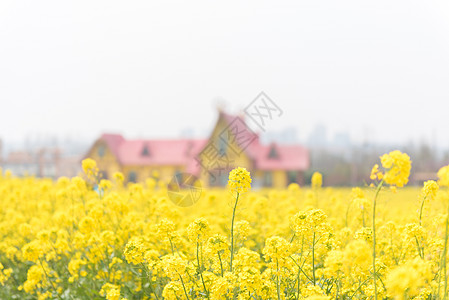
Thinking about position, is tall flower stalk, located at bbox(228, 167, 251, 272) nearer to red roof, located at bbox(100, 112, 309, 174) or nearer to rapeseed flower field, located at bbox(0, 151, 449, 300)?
rapeseed flower field, located at bbox(0, 151, 449, 300)

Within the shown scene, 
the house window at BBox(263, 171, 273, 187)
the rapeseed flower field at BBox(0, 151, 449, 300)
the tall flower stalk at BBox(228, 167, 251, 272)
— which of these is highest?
the tall flower stalk at BBox(228, 167, 251, 272)

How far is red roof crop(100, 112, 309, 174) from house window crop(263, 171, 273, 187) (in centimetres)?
51

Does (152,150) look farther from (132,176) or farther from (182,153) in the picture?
(182,153)

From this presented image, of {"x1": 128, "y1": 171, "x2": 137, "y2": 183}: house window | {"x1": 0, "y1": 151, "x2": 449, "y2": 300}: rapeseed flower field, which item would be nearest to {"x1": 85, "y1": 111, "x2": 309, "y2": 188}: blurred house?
{"x1": 128, "y1": 171, "x2": 137, "y2": 183}: house window

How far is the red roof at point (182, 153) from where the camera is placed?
26.9 metres

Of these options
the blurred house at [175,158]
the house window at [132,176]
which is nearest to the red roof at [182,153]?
the blurred house at [175,158]

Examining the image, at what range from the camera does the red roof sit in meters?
26.9

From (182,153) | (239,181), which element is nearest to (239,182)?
(239,181)

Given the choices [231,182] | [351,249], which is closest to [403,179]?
[351,249]

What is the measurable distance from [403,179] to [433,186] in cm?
114

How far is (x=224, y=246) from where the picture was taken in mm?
3240

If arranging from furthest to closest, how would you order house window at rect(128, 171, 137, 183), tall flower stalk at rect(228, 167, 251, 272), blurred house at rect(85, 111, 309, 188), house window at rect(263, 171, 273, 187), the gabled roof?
1. house window at rect(128, 171, 137, 183)
2. the gabled roof
3. house window at rect(263, 171, 273, 187)
4. blurred house at rect(85, 111, 309, 188)
5. tall flower stalk at rect(228, 167, 251, 272)

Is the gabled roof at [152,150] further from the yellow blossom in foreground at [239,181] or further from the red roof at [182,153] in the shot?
the yellow blossom in foreground at [239,181]

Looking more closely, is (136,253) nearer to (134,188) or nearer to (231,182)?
(231,182)
